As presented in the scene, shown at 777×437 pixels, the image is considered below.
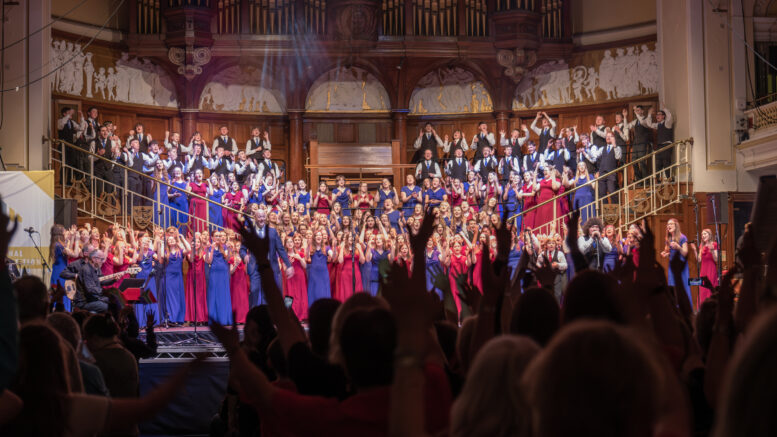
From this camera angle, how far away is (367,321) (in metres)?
2.03

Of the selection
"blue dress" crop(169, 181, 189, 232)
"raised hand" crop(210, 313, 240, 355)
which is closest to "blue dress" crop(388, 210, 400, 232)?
"blue dress" crop(169, 181, 189, 232)

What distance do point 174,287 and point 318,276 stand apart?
2.25 meters

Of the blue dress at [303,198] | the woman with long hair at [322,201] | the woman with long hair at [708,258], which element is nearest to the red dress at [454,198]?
the woman with long hair at [322,201]

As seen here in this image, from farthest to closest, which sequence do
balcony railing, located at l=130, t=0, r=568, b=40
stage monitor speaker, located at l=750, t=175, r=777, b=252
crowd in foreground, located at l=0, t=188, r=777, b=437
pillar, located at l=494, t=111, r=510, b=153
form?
pillar, located at l=494, t=111, r=510, b=153, balcony railing, located at l=130, t=0, r=568, b=40, stage monitor speaker, located at l=750, t=175, r=777, b=252, crowd in foreground, located at l=0, t=188, r=777, b=437

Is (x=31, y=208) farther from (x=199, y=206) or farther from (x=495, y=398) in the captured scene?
(x=495, y=398)

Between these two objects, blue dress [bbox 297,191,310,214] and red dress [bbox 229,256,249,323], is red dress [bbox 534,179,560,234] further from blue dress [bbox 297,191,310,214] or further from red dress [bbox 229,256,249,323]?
red dress [bbox 229,256,249,323]

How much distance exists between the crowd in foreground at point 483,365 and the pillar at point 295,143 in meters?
15.8

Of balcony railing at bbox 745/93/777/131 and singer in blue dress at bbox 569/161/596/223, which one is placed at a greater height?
balcony railing at bbox 745/93/777/131

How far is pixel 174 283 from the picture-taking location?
1296 cm

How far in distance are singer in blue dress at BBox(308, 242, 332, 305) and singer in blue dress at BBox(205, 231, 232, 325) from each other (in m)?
1.33

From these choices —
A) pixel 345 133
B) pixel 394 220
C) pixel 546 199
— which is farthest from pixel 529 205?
pixel 345 133

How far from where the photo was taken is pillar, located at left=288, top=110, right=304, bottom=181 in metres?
19.2

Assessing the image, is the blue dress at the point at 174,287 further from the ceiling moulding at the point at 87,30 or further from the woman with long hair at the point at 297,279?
the ceiling moulding at the point at 87,30

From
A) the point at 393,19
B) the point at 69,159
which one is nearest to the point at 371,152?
the point at 393,19
